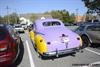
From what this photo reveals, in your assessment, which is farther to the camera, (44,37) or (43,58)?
(43,58)

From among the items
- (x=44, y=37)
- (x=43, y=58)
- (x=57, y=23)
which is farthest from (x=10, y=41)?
(x=57, y=23)

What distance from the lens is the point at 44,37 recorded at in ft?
28.7

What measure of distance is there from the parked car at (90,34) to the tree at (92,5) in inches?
1715

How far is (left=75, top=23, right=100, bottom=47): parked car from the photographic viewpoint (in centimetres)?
1109

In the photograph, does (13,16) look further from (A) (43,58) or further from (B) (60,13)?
(A) (43,58)

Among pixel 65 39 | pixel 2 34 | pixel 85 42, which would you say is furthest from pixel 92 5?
pixel 2 34

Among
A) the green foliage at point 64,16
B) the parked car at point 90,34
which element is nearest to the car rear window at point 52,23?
the parked car at point 90,34

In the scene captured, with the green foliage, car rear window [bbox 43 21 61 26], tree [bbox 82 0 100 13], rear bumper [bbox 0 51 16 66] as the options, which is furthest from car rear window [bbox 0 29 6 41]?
the green foliage

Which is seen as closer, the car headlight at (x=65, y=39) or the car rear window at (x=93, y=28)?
the car headlight at (x=65, y=39)

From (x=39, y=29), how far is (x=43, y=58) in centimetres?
183

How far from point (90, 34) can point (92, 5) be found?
46.0 meters

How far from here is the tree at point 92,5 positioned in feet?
178

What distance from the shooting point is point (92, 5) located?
55.8 m

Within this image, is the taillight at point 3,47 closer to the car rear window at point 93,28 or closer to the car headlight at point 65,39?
the car headlight at point 65,39
